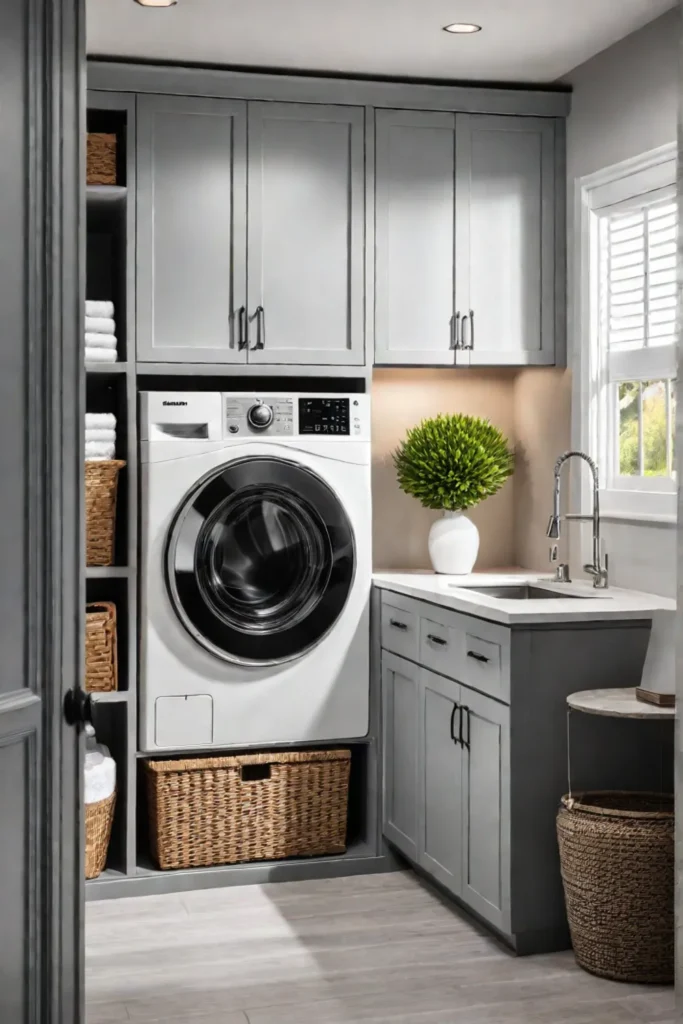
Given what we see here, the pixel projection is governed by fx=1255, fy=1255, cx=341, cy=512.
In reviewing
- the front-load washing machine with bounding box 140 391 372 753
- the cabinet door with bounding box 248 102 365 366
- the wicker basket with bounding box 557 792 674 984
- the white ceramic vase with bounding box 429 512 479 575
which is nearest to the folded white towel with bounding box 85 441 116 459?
the front-load washing machine with bounding box 140 391 372 753

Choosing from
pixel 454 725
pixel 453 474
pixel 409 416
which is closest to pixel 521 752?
pixel 454 725

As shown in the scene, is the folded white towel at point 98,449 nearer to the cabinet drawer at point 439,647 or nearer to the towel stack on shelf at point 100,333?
the towel stack on shelf at point 100,333

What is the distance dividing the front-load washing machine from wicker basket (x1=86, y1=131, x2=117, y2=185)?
2.25 feet

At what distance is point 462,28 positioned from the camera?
12.2 feet

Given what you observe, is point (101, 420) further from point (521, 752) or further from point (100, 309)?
point (521, 752)

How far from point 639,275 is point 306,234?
1079mm

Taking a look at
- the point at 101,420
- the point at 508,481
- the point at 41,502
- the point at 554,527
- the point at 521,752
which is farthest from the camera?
the point at 508,481

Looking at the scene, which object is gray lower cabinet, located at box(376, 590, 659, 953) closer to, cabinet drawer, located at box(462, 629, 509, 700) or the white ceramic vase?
cabinet drawer, located at box(462, 629, 509, 700)

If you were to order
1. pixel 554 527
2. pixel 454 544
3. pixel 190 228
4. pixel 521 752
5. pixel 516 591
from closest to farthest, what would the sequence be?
1. pixel 521 752
2. pixel 554 527
3. pixel 190 228
4. pixel 516 591
5. pixel 454 544

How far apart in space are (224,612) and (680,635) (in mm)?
1810

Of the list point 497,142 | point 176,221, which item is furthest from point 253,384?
point 497,142

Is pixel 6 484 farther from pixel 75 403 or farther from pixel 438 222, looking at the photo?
pixel 438 222

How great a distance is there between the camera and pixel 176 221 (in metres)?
4.02

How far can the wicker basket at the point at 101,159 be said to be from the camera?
12.9 ft
